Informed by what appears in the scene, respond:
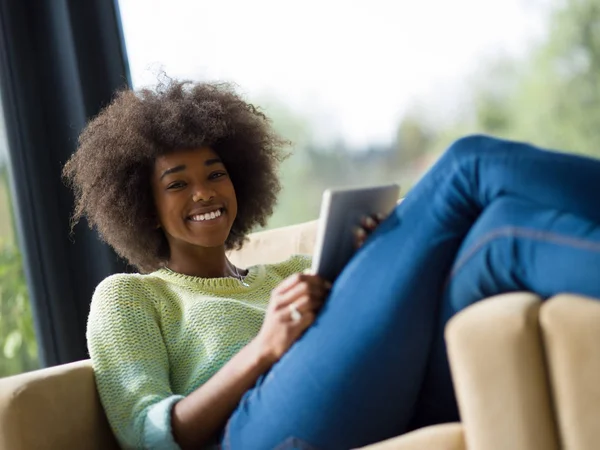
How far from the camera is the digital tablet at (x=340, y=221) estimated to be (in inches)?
53.0

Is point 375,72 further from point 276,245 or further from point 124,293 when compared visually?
point 124,293

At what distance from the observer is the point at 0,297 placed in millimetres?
2814

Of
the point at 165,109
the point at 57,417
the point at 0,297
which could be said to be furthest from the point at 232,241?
the point at 0,297

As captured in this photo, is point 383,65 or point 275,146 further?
point 383,65

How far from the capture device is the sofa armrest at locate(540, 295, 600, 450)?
1021 millimetres

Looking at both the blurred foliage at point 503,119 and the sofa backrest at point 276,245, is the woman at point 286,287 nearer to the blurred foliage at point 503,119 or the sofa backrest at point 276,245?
the sofa backrest at point 276,245

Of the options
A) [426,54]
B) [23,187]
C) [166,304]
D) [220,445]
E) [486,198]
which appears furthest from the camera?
[426,54]

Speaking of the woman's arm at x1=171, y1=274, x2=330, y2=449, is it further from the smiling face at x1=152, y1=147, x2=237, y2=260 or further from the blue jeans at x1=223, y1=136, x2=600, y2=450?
the smiling face at x1=152, y1=147, x2=237, y2=260

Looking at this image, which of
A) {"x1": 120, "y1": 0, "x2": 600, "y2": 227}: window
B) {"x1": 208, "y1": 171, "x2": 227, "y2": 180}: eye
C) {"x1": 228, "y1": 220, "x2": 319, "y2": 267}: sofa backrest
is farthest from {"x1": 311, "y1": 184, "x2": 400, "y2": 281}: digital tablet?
{"x1": 120, "y1": 0, "x2": 600, "y2": 227}: window

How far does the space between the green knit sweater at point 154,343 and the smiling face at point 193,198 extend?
0.12m

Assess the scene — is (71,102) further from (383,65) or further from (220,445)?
(220,445)

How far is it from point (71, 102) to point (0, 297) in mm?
671

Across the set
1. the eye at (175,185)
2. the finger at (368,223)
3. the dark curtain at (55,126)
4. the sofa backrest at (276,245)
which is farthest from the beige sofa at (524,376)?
the dark curtain at (55,126)

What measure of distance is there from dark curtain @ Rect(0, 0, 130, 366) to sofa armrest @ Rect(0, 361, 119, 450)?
118 cm
